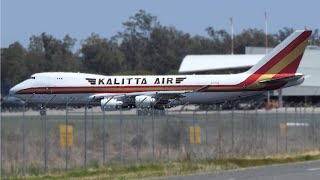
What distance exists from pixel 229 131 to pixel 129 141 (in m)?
5.75

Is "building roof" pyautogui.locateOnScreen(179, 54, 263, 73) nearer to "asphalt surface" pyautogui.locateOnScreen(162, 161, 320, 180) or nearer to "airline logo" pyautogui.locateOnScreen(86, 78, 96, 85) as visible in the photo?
"airline logo" pyautogui.locateOnScreen(86, 78, 96, 85)

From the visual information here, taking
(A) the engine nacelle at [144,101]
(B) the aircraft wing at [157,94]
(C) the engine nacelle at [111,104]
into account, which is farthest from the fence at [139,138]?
(A) the engine nacelle at [144,101]

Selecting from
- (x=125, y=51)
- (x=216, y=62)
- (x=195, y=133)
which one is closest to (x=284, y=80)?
(x=195, y=133)

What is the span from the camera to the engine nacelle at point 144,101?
4194 cm

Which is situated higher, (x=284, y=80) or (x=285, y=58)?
(x=285, y=58)

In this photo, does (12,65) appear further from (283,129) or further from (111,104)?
(283,129)

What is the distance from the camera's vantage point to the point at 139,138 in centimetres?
3189

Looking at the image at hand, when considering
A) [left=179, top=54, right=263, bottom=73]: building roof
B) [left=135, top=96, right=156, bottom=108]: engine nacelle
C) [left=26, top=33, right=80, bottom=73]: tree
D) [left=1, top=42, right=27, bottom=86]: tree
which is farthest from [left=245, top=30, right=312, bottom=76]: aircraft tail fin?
[left=26, top=33, right=80, bottom=73]: tree

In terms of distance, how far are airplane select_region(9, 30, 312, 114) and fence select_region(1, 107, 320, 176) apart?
10.9 feet

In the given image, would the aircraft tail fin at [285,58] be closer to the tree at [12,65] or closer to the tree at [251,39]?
the tree at [12,65]

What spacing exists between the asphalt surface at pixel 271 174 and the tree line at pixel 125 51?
73.6 m

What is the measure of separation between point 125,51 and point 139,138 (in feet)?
384

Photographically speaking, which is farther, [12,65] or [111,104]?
[12,65]

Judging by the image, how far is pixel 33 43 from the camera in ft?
416
